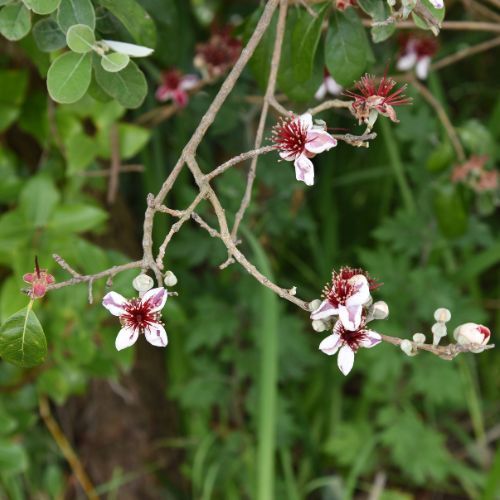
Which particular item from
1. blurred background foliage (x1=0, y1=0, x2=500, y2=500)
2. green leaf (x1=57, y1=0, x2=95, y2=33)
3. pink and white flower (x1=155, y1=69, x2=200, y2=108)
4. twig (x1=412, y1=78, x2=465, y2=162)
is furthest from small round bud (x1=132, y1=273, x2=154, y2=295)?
twig (x1=412, y1=78, x2=465, y2=162)

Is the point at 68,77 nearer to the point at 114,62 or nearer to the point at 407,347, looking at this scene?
the point at 114,62

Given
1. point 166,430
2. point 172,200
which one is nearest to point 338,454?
point 166,430

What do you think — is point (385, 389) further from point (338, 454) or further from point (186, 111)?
point (186, 111)

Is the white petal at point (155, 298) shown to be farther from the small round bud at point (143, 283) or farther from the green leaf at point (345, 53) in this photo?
the green leaf at point (345, 53)

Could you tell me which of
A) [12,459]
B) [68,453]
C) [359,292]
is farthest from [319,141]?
[68,453]

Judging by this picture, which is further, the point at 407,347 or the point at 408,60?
the point at 408,60

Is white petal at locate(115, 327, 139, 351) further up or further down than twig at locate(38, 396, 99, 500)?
further up

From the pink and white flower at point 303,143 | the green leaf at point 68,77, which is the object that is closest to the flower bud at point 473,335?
the pink and white flower at point 303,143

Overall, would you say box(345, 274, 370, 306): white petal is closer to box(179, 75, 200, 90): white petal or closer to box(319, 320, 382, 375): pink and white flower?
box(319, 320, 382, 375): pink and white flower
